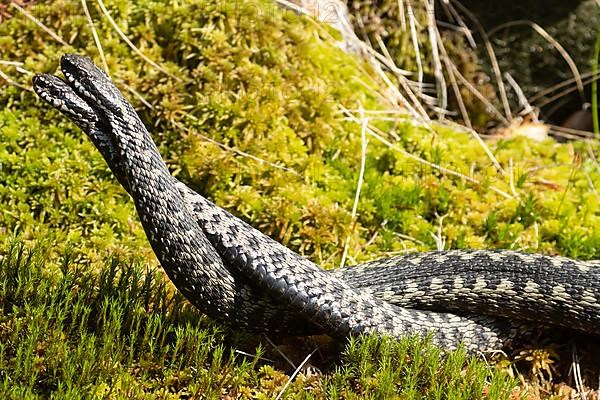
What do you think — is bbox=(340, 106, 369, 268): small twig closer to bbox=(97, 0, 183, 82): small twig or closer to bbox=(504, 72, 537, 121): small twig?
bbox=(97, 0, 183, 82): small twig

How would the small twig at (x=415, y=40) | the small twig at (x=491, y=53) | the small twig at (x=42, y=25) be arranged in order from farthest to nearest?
the small twig at (x=491, y=53)
the small twig at (x=415, y=40)
the small twig at (x=42, y=25)

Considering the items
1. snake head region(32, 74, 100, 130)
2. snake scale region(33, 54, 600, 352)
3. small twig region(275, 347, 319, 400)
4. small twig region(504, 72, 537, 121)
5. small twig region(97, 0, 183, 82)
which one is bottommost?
small twig region(275, 347, 319, 400)

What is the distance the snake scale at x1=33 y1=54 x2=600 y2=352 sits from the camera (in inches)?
177

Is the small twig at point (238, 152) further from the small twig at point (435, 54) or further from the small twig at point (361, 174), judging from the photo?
the small twig at point (435, 54)

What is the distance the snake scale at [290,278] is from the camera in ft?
14.8

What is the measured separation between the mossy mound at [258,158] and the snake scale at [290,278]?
83cm

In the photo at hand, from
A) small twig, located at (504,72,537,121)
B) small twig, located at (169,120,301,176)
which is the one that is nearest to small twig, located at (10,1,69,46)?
small twig, located at (169,120,301,176)

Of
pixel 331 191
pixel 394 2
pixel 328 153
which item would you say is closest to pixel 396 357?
pixel 331 191

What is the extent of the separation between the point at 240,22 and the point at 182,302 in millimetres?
2962

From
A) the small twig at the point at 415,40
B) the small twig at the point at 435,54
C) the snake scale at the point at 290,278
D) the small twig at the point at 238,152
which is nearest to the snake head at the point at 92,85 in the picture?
the snake scale at the point at 290,278

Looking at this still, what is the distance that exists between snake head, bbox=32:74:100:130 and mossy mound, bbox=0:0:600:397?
4.33 ft

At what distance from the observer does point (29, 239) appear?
5.59m

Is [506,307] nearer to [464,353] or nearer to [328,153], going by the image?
[464,353]

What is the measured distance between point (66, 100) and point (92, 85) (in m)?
0.18
